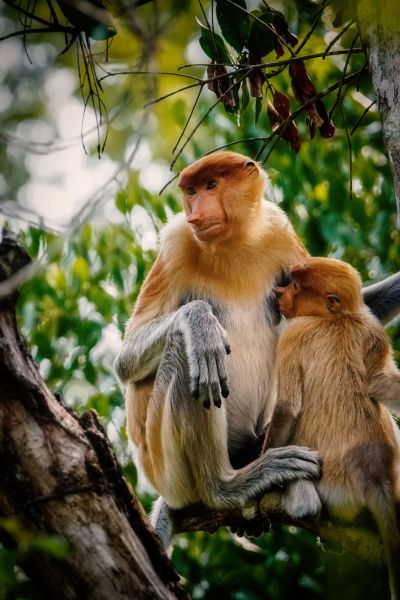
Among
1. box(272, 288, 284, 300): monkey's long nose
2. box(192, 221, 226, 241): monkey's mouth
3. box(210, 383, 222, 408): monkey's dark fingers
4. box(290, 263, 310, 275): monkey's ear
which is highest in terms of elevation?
box(192, 221, 226, 241): monkey's mouth

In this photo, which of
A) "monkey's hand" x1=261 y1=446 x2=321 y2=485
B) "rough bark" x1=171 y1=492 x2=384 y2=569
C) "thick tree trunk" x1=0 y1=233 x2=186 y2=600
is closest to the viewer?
"thick tree trunk" x1=0 y1=233 x2=186 y2=600

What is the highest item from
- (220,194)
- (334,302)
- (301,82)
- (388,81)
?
(301,82)

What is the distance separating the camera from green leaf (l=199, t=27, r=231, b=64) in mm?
3455

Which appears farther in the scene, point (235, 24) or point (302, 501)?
point (235, 24)

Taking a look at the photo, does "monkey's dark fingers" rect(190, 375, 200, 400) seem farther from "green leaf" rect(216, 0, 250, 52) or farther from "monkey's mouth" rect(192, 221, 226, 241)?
"green leaf" rect(216, 0, 250, 52)

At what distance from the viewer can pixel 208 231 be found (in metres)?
3.82

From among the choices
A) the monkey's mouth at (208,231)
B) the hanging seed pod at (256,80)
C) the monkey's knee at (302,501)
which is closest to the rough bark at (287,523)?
the monkey's knee at (302,501)

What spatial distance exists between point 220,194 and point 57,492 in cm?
218

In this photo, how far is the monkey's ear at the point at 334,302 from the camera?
3.39 meters

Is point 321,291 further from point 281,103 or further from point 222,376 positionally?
point 281,103

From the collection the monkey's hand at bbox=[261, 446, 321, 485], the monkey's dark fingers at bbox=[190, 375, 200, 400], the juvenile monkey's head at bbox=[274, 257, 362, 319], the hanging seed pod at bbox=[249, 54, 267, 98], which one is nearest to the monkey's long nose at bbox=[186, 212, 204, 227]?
the juvenile monkey's head at bbox=[274, 257, 362, 319]

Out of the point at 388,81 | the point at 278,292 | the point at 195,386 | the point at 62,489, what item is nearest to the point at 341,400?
the point at 195,386

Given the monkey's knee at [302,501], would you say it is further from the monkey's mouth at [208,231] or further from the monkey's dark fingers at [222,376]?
the monkey's mouth at [208,231]

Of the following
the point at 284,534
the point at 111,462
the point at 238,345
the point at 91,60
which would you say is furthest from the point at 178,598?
the point at 284,534
